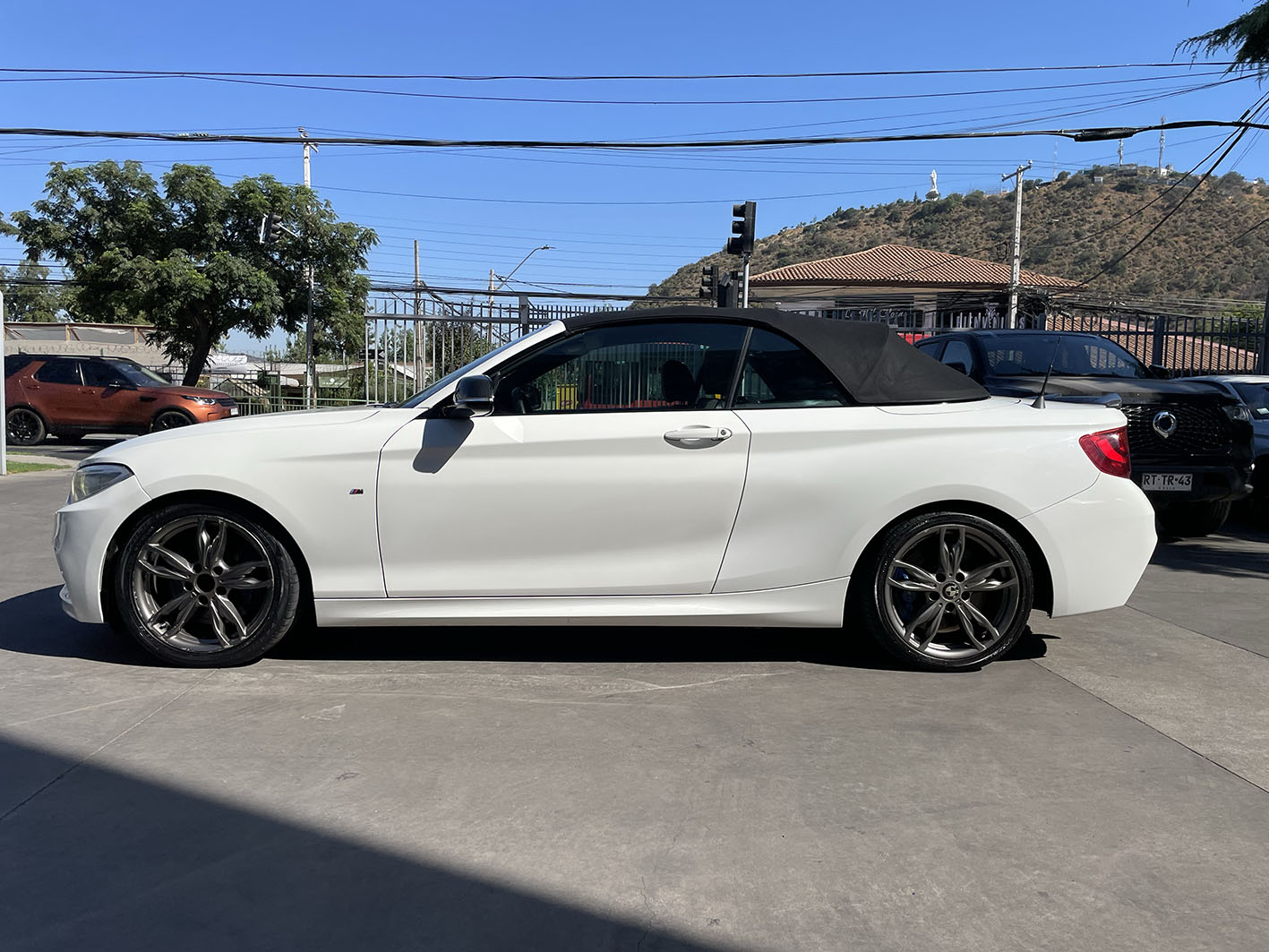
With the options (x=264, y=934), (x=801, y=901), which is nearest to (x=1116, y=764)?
(x=801, y=901)

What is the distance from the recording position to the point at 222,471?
14.9 ft

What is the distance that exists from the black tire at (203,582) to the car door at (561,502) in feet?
1.69

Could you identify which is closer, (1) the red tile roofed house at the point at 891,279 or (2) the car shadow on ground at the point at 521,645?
(2) the car shadow on ground at the point at 521,645

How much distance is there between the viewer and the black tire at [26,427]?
19.4 m

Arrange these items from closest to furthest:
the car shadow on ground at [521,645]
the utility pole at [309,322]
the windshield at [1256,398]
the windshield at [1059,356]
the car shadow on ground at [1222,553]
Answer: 1. the car shadow on ground at [521,645]
2. the car shadow on ground at [1222,553]
3. the windshield at [1059,356]
4. the windshield at [1256,398]
5. the utility pole at [309,322]

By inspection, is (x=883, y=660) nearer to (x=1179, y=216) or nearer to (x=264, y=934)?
(x=264, y=934)

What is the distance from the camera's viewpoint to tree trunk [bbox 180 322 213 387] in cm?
2436

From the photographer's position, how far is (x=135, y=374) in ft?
64.6

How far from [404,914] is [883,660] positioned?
293 cm

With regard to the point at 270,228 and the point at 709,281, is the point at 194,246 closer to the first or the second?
the point at 270,228

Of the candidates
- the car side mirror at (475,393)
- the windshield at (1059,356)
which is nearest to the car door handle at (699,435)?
the car side mirror at (475,393)

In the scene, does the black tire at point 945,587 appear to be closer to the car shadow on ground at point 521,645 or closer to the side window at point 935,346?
the car shadow on ground at point 521,645

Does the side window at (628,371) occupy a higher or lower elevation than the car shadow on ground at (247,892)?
higher

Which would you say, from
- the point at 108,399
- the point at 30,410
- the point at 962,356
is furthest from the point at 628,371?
the point at 30,410
